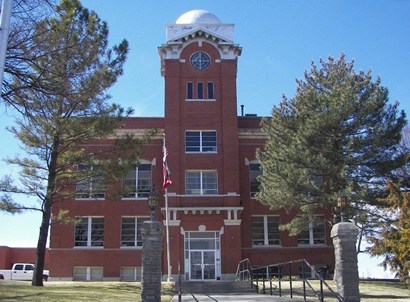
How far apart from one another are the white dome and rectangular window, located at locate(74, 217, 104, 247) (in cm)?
1531

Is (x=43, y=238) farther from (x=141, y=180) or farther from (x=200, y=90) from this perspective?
(x=200, y=90)

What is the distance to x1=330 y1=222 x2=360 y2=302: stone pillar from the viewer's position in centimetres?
1533

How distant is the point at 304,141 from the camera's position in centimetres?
2864

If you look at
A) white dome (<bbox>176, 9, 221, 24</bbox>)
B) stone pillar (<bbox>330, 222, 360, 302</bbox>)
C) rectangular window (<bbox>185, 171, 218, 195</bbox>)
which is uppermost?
white dome (<bbox>176, 9, 221, 24</bbox>)

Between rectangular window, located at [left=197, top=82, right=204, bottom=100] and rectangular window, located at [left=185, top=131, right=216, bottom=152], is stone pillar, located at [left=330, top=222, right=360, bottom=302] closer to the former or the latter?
rectangular window, located at [left=185, top=131, right=216, bottom=152]

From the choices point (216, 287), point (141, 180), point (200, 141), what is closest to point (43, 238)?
point (216, 287)

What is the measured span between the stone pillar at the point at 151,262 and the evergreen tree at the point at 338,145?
13470mm

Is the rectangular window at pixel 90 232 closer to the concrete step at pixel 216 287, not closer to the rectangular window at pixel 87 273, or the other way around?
the rectangular window at pixel 87 273

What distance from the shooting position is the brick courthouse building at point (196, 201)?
35469mm

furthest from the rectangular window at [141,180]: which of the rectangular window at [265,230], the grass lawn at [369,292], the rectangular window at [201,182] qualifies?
the grass lawn at [369,292]

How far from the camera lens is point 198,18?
1576 inches

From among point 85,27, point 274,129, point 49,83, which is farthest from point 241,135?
point 49,83

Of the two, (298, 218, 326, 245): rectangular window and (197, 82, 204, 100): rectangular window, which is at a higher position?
(197, 82, 204, 100): rectangular window

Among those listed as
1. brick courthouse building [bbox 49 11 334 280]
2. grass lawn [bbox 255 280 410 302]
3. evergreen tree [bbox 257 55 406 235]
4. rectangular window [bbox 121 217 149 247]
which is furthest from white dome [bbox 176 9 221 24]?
grass lawn [bbox 255 280 410 302]
